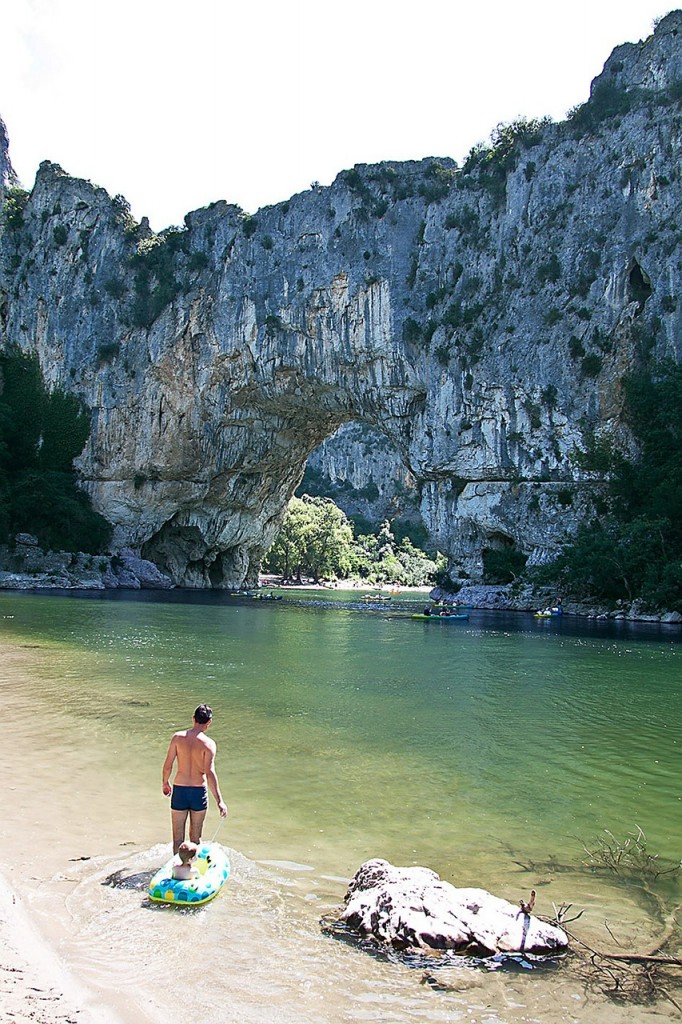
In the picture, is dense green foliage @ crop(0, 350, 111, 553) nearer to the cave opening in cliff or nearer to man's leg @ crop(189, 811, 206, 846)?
the cave opening in cliff

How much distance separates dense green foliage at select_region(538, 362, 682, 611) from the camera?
104 ft

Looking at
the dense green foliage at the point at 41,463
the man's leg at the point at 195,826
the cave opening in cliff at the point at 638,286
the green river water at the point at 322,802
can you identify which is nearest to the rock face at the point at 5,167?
the dense green foliage at the point at 41,463

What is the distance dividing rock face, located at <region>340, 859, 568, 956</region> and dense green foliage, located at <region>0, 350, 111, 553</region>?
43.2 meters

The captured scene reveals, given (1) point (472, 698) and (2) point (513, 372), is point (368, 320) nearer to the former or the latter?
(2) point (513, 372)

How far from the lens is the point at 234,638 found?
2355cm

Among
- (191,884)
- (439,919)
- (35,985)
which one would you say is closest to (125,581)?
(191,884)

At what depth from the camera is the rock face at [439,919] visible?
4715mm

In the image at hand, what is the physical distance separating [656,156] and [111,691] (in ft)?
120

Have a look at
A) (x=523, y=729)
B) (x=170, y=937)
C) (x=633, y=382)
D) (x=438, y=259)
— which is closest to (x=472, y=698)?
(x=523, y=729)

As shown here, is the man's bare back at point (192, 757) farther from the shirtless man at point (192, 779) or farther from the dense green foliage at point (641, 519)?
the dense green foliage at point (641, 519)

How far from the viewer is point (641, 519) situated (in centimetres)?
3278

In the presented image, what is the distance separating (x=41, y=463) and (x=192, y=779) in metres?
48.7

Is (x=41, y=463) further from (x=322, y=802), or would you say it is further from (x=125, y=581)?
(x=322, y=802)

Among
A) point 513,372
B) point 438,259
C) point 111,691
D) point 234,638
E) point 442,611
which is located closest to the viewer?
point 111,691
